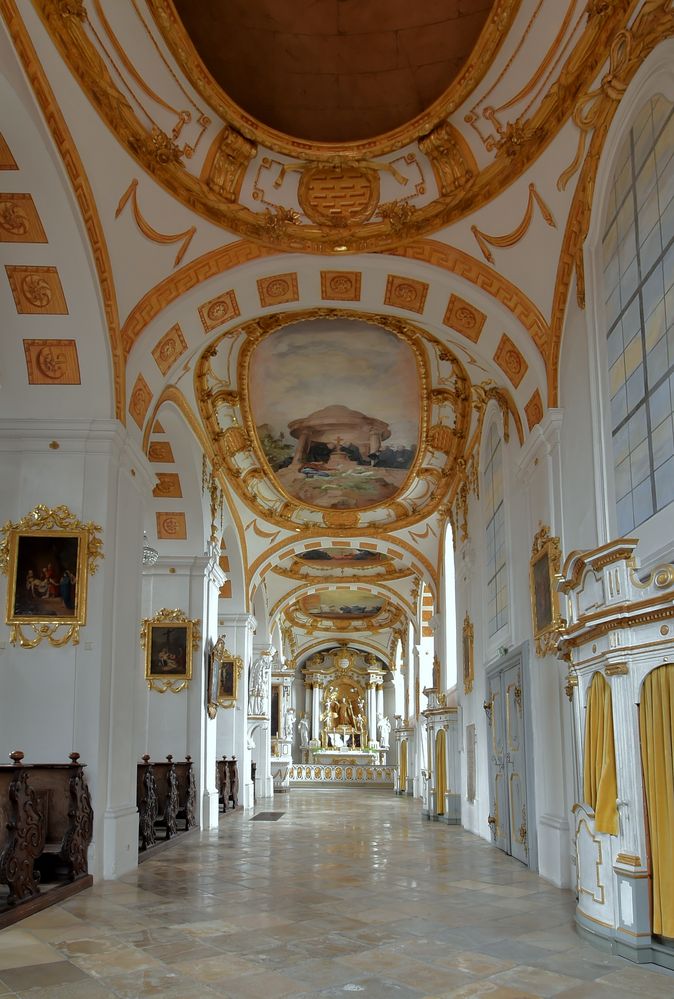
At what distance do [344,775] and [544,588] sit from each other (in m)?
31.2

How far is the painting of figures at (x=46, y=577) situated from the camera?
10.8m

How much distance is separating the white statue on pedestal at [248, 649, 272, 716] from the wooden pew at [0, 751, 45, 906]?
18.8m

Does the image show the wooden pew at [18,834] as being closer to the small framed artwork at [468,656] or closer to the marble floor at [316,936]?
the marble floor at [316,936]

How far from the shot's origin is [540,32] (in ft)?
30.0

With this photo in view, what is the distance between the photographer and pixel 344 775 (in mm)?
40312

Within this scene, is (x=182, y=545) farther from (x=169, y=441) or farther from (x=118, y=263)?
(x=118, y=263)

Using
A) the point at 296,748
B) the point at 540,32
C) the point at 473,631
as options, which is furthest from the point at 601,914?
the point at 296,748

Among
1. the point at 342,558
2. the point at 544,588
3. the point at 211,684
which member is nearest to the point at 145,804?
the point at 211,684

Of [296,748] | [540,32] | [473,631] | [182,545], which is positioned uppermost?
[540,32]

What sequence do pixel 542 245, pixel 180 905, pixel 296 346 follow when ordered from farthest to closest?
pixel 296 346
pixel 542 245
pixel 180 905

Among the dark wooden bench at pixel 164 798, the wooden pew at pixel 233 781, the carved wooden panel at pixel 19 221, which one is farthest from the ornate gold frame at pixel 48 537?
the wooden pew at pixel 233 781

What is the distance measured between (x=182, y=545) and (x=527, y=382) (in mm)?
8250

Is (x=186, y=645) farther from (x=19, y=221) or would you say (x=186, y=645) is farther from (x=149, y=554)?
(x=19, y=221)

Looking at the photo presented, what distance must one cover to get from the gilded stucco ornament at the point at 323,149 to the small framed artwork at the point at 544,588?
436cm
